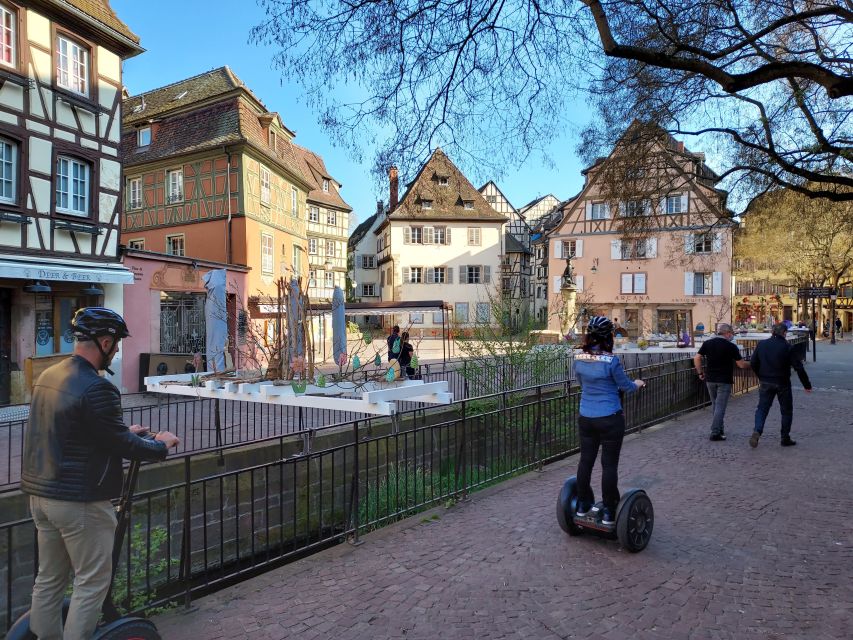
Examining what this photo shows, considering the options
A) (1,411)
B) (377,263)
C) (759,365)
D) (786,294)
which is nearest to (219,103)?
(1,411)

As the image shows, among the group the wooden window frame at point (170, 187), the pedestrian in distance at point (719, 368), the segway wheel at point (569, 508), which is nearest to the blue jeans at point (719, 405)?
the pedestrian in distance at point (719, 368)

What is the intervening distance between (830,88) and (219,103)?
24.0 meters

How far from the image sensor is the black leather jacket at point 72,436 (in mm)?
2863

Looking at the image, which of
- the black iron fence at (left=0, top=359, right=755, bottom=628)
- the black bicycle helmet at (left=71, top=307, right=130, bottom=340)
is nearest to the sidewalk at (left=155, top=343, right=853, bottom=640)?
the black iron fence at (left=0, top=359, right=755, bottom=628)

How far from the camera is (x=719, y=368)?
9898 millimetres

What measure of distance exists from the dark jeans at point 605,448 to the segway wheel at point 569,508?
0.35ft

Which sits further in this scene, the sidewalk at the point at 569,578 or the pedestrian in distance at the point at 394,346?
the pedestrian in distance at the point at 394,346

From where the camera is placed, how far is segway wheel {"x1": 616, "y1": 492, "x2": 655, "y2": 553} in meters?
4.86

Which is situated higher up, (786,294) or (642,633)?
(786,294)

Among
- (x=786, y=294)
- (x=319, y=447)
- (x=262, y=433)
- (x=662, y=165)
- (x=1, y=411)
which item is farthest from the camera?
(x=786, y=294)

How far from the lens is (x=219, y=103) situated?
1020 inches

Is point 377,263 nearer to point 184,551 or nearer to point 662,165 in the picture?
point 662,165

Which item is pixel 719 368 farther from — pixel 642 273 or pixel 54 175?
pixel 642 273

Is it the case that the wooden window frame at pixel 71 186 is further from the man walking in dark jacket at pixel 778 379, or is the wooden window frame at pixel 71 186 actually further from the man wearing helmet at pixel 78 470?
the man walking in dark jacket at pixel 778 379
